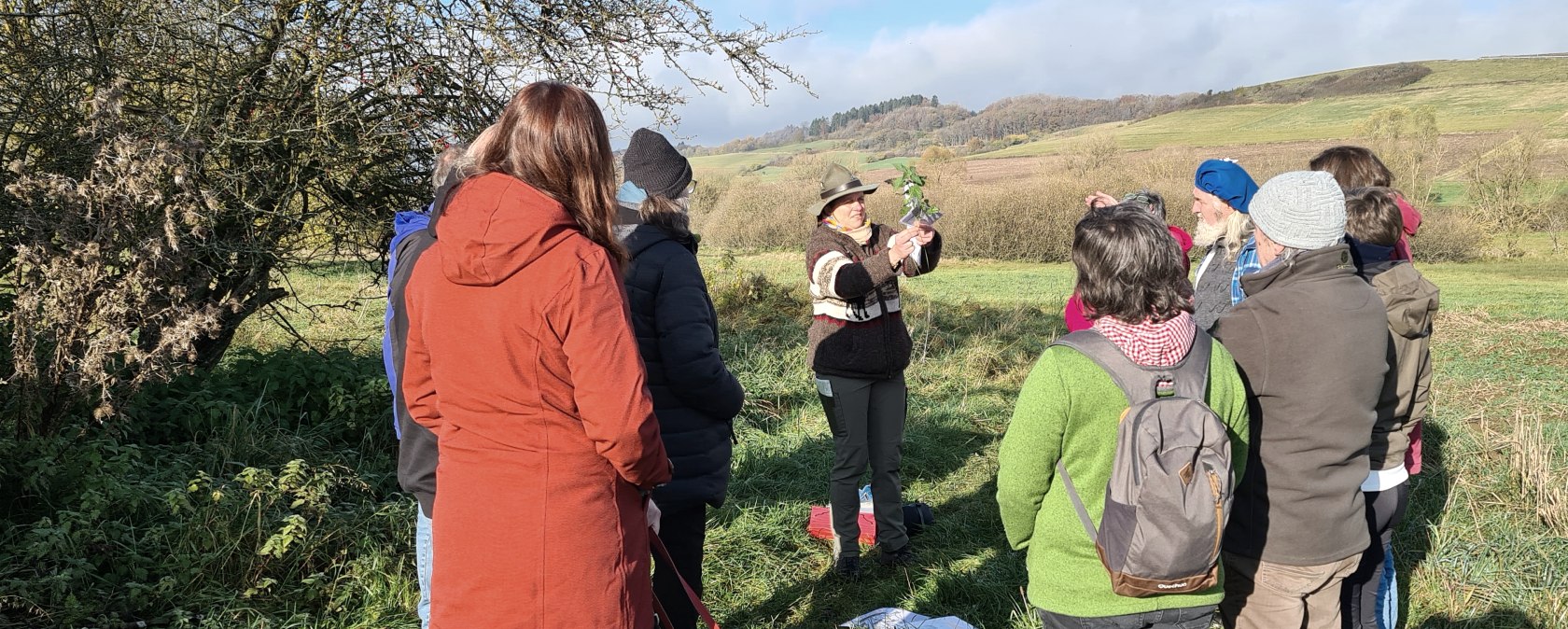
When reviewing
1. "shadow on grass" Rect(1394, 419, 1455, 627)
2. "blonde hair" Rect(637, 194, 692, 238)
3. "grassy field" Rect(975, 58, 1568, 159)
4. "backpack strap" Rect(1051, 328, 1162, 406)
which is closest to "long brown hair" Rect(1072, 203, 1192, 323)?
"backpack strap" Rect(1051, 328, 1162, 406)

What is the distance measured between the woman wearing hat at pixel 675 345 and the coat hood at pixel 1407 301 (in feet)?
7.17

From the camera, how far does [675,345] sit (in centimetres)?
277

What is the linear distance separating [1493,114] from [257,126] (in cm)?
6369

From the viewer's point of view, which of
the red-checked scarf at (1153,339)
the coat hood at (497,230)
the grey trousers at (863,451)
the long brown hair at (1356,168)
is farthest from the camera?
the grey trousers at (863,451)

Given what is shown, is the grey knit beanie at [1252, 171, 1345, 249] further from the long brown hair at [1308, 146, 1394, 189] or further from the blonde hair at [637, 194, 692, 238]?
the blonde hair at [637, 194, 692, 238]

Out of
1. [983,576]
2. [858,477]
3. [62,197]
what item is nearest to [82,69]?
[62,197]

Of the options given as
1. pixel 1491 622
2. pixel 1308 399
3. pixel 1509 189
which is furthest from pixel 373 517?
pixel 1509 189

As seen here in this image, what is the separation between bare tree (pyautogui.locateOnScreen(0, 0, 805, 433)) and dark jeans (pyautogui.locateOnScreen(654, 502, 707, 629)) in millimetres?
2397

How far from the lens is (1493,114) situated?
50.5m

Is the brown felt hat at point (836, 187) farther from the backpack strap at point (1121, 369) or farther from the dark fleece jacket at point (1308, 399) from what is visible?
the backpack strap at point (1121, 369)

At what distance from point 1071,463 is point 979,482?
142 inches

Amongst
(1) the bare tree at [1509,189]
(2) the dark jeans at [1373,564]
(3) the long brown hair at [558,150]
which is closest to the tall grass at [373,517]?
(2) the dark jeans at [1373,564]

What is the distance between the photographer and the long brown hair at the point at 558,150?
6.42 feet

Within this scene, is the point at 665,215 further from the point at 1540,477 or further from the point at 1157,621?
the point at 1540,477
